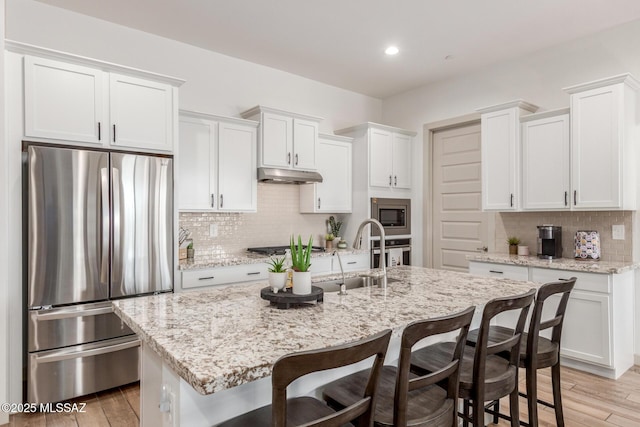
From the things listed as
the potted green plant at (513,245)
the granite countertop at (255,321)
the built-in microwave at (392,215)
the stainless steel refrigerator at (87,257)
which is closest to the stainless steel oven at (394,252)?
the built-in microwave at (392,215)

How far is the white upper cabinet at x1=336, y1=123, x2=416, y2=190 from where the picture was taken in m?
4.75

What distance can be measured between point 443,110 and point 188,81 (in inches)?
121

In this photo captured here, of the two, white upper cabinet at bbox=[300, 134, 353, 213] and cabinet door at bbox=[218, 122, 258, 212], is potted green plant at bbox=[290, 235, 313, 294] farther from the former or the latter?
white upper cabinet at bbox=[300, 134, 353, 213]

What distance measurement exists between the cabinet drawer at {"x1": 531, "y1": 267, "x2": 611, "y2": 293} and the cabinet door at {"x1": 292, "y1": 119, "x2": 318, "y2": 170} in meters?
2.52

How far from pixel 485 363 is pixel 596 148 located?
2.62m

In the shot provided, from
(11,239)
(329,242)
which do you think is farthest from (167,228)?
(329,242)

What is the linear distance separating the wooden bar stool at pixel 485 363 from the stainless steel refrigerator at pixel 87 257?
7.11 ft

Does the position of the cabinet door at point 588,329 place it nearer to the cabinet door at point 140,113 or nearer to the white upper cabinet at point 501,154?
the white upper cabinet at point 501,154

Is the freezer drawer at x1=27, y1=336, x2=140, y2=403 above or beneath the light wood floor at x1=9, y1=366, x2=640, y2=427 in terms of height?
above

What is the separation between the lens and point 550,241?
12.2ft

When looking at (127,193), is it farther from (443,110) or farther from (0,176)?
(443,110)

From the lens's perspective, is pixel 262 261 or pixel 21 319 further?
pixel 262 261

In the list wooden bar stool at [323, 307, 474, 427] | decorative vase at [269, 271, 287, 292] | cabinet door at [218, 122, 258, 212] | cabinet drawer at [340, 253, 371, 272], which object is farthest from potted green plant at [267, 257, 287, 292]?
cabinet drawer at [340, 253, 371, 272]

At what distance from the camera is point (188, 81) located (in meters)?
3.94
